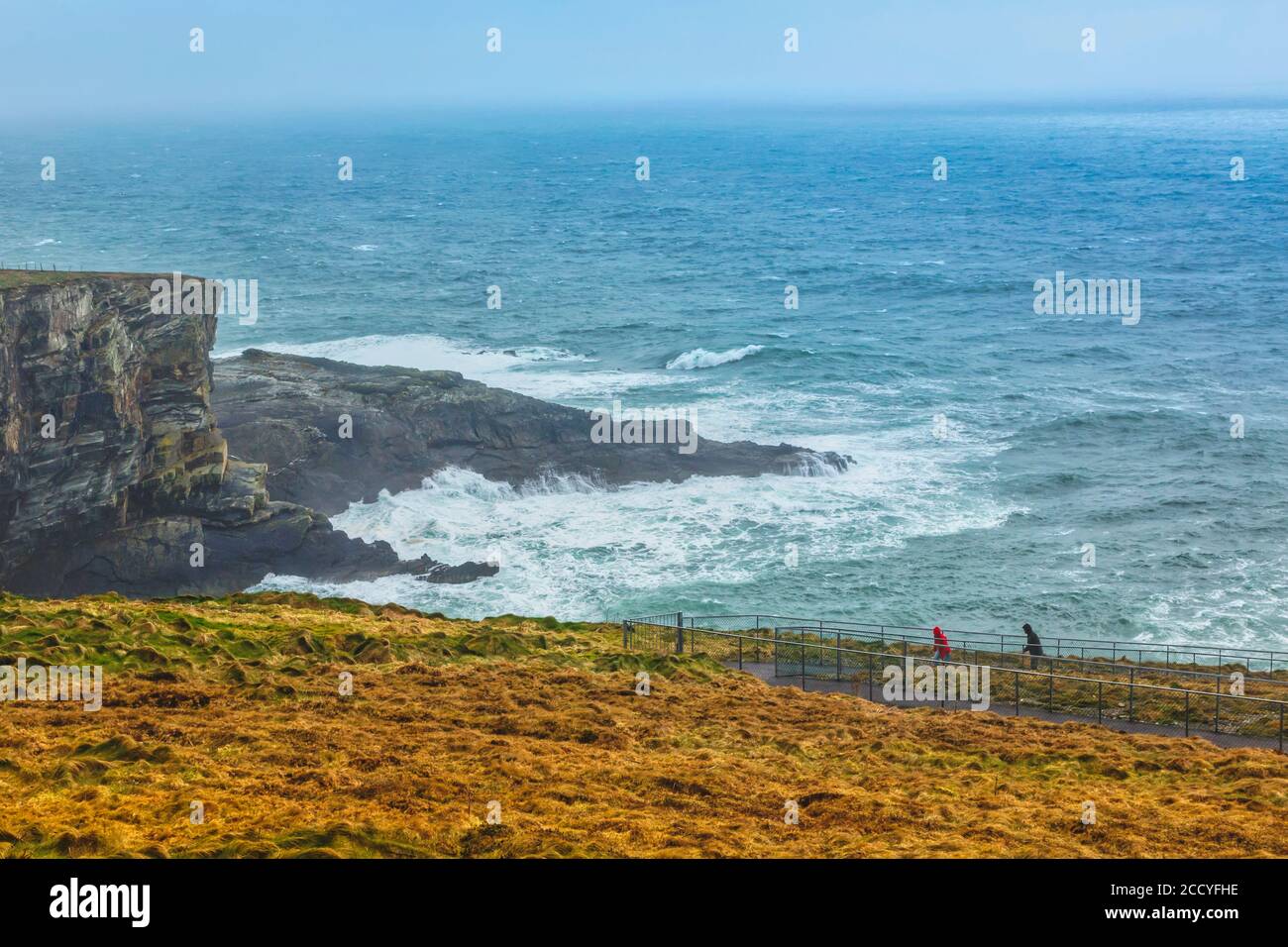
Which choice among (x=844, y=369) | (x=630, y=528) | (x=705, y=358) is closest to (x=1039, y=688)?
(x=630, y=528)

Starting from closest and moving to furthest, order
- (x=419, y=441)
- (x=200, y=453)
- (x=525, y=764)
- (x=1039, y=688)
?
(x=525, y=764), (x=1039, y=688), (x=200, y=453), (x=419, y=441)

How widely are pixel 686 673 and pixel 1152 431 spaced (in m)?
39.2

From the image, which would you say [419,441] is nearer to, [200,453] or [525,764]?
[200,453]

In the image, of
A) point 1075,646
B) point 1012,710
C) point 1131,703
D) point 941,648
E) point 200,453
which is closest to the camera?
point 1131,703

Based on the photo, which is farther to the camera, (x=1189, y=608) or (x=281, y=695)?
(x=1189, y=608)

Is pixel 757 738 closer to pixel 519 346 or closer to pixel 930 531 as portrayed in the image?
pixel 930 531

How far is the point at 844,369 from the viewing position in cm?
7144

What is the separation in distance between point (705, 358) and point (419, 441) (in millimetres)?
25302

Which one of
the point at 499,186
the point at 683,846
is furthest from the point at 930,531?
the point at 499,186

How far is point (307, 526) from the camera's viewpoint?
43875mm

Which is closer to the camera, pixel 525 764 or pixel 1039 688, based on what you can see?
pixel 525 764

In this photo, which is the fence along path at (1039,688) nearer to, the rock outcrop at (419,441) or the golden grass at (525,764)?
the golden grass at (525,764)

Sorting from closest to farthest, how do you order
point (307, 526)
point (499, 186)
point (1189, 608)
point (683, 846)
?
point (683, 846) < point (1189, 608) < point (307, 526) < point (499, 186)
